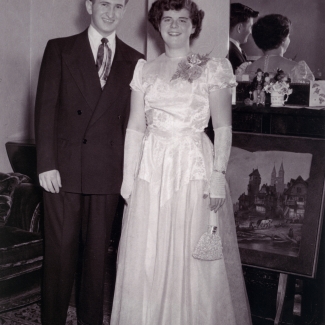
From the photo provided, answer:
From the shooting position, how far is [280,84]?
293 centimetres

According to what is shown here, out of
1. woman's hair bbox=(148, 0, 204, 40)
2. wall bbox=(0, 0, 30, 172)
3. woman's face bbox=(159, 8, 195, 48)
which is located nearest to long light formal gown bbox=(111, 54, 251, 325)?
woman's face bbox=(159, 8, 195, 48)

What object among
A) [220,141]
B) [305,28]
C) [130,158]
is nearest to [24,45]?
[130,158]

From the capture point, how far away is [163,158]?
2.34 m

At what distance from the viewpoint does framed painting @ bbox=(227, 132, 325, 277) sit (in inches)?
110

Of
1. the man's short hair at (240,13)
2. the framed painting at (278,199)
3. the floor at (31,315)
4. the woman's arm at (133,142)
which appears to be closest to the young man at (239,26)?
the man's short hair at (240,13)

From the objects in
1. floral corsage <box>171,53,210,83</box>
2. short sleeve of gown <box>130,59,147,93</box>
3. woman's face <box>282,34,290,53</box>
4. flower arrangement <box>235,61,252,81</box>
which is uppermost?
woman's face <box>282,34,290,53</box>

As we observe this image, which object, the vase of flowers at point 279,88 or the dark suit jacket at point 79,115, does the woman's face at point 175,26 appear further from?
the vase of flowers at point 279,88

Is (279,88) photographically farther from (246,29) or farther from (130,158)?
(130,158)

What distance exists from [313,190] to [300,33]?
37.6 inches

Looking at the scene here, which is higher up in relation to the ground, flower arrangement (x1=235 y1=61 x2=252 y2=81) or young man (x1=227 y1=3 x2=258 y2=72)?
young man (x1=227 y1=3 x2=258 y2=72)

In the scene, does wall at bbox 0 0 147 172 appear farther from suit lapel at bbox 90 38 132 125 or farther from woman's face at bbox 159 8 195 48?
woman's face at bbox 159 8 195 48

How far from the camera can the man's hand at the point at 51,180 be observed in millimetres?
2420

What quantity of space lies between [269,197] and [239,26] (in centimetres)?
110

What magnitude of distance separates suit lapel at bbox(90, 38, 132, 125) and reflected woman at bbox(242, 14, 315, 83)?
96 cm
